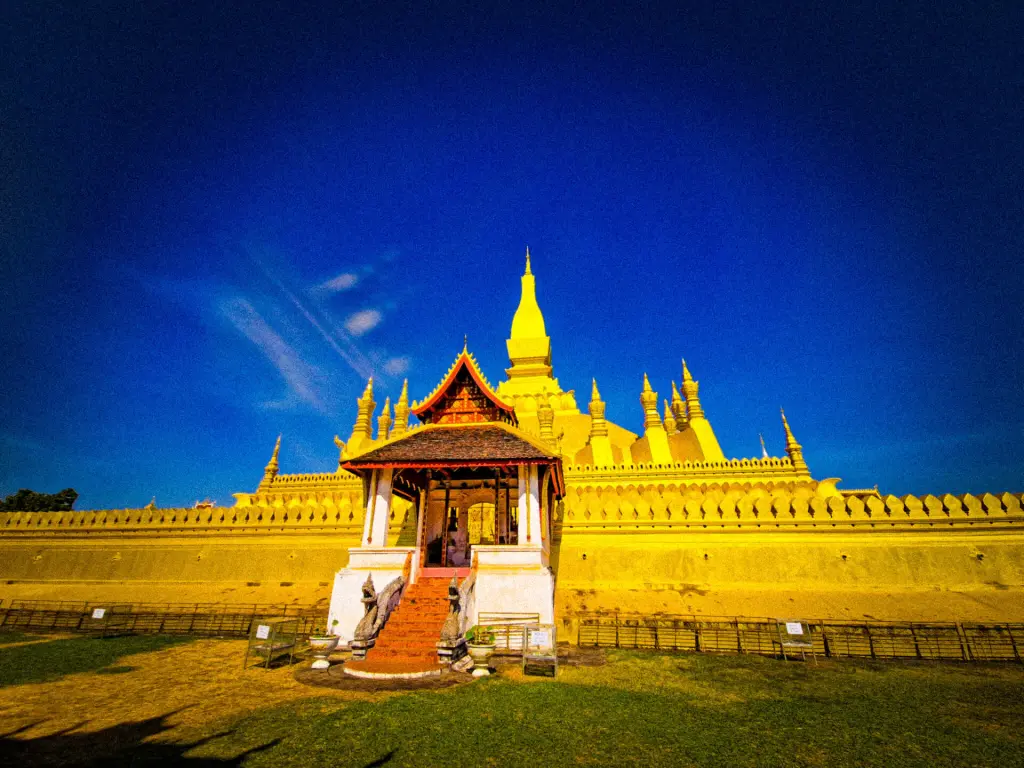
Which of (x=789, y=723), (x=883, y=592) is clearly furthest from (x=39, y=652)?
(x=883, y=592)

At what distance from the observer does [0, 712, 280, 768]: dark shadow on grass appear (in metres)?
5.21

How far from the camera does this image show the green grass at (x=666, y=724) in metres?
5.55

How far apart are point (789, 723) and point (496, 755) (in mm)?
4407

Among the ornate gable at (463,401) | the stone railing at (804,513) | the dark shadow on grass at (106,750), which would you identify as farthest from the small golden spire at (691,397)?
the dark shadow on grass at (106,750)

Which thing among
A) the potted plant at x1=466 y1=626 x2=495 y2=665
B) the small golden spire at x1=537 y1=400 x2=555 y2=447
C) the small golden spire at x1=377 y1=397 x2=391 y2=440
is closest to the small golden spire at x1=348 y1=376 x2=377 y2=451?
the small golden spire at x1=377 y1=397 x2=391 y2=440

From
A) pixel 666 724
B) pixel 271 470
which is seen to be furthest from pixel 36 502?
pixel 666 724

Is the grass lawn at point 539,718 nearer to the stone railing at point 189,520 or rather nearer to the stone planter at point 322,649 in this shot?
the stone planter at point 322,649

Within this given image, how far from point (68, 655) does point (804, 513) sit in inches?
874

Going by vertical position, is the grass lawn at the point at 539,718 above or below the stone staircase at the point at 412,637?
below

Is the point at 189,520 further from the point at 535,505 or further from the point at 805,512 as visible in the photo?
the point at 805,512

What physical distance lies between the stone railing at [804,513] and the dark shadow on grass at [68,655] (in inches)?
530

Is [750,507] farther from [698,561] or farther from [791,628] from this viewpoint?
[791,628]

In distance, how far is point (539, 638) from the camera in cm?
1141

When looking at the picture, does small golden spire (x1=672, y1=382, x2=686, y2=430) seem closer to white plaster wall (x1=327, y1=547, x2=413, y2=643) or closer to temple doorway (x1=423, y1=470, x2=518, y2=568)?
temple doorway (x1=423, y1=470, x2=518, y2=568)
